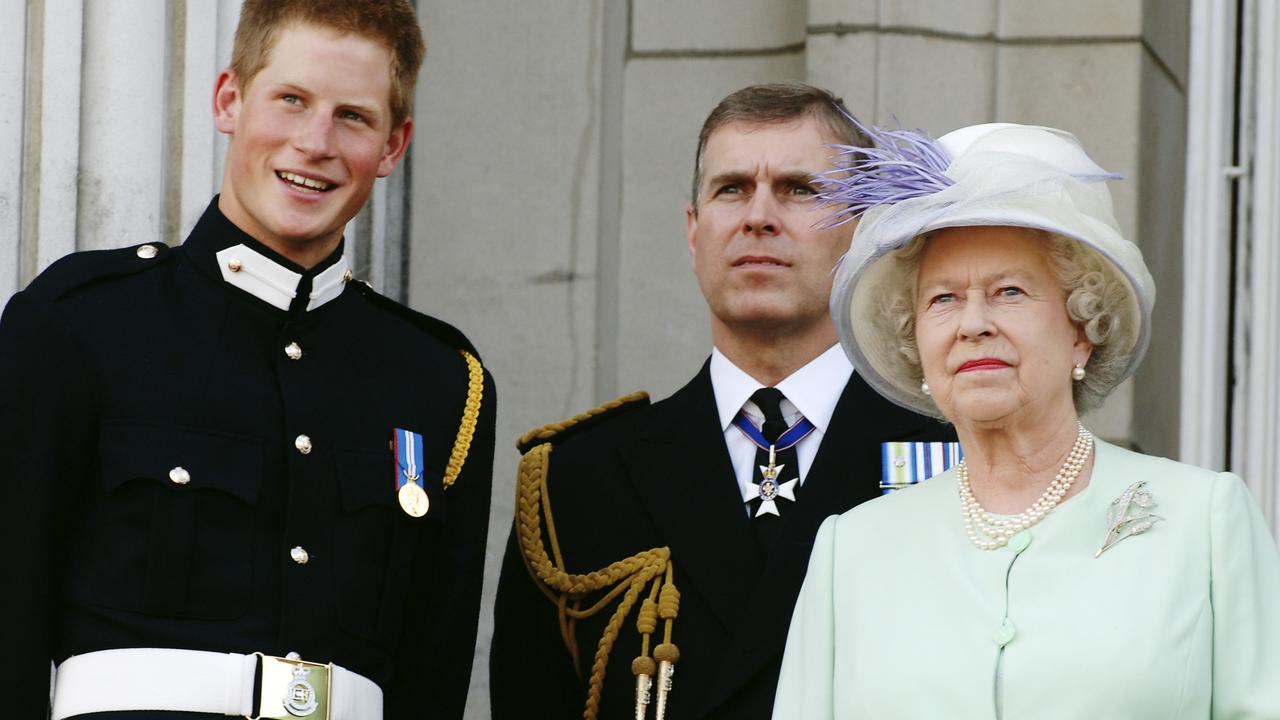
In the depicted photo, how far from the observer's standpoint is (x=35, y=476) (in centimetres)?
335

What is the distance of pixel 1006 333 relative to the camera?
329 cm

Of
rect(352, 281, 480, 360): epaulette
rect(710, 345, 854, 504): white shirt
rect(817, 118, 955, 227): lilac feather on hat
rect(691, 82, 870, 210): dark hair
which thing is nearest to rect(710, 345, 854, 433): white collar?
rect(710, 345, 854, 504): white shirt

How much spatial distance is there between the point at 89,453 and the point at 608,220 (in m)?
2.02

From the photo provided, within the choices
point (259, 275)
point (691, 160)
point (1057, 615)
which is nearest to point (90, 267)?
point (259, 275)

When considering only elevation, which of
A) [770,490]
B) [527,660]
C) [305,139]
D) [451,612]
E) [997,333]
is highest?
[305,139]

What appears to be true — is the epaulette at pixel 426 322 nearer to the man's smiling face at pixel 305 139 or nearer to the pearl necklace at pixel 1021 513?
the man's smiling face at pixel 305 139

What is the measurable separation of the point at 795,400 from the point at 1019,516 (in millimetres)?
892

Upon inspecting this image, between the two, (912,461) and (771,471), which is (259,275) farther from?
(912,461)

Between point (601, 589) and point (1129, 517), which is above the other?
point (1129, 517)

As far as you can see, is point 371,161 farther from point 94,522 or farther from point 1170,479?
point 1170,479

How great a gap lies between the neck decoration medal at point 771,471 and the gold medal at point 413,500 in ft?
2.14

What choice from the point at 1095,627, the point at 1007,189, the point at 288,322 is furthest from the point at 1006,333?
the point at 288,322

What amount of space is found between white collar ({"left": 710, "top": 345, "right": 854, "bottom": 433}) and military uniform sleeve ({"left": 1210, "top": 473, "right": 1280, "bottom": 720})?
42.5 inches

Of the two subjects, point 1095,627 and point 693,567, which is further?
point 693,567
